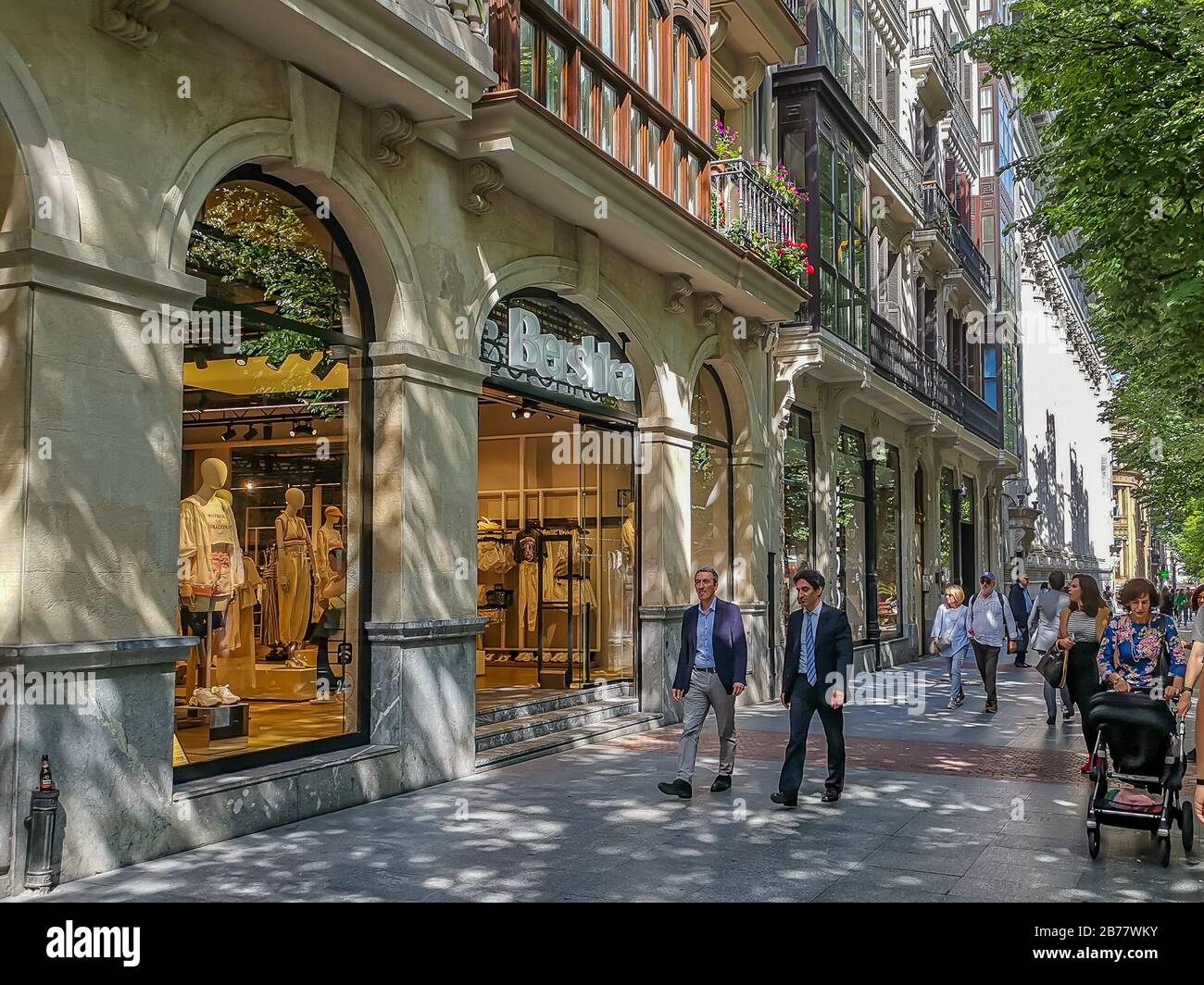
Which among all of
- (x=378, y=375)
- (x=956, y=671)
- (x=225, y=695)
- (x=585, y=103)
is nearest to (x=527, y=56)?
(x=585, y=103)

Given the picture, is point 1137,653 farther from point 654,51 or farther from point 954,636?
point 654,51

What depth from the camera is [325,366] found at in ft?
31.0

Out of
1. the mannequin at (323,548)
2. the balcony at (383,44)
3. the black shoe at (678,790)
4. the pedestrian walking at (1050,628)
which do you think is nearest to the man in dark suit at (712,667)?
the black shoe at (678,790)

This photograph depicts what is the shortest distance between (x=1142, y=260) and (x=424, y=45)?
8116 millimetres

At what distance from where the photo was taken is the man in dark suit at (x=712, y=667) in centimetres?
938

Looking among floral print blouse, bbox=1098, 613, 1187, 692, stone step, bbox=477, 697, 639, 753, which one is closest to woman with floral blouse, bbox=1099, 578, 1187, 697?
floral print blouse, bbox=1098, 613, 1187, 692

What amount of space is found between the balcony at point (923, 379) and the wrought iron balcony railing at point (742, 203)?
5.65m

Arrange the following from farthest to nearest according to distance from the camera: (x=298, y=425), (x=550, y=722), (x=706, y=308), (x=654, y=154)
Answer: (x=706, y=308) → (x=654, y=154) → (x=550, y=722) → (x=298, y=425)

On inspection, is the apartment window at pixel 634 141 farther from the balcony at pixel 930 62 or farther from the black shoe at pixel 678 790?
the balcony at pixel 930 62

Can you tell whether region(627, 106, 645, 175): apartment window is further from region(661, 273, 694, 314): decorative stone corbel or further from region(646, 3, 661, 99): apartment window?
region(661, 273, 694, 314): decorative stone corbel

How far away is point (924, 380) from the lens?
25906 millimetres

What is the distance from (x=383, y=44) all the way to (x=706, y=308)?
7312 millimetres

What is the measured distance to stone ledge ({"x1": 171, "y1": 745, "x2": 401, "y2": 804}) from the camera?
732cm

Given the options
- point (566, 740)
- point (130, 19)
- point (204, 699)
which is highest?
point (130, 19)
